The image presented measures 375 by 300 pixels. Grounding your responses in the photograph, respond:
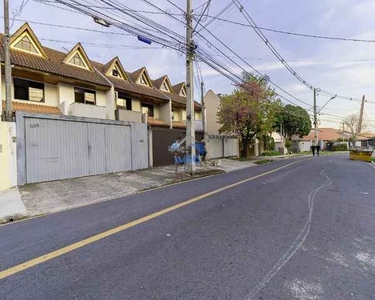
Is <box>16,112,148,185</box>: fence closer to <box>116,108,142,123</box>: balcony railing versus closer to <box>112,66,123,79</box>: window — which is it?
<box>116,108,142,123</box>: balcony railing

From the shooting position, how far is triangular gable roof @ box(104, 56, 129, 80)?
21125 millimetres

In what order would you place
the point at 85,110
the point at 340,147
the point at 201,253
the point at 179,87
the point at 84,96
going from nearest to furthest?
the point at 201,253 → the point at 85,110 → the point at 84,96 → the point at 179,87 → the point at 340,147

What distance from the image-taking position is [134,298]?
112 inches

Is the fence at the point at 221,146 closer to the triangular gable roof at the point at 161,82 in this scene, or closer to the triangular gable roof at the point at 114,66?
the triangular gable roof at the point at 161,82

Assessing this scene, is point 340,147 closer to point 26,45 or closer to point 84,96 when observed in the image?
point 84,96

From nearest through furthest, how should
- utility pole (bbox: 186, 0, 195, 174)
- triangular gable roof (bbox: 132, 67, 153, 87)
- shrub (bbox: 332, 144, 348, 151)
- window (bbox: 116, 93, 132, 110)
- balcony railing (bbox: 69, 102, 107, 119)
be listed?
utility pole (bbox: 186, 0, 195, 174)
balcony railing (bbox: 69, 102, 107, 119)
window (bbox: 116, 93, 132, 110)
triangular gable roof (bbox: 132, 67, 153, 87)
shrub (bbox: 332, 144, 348, 151)

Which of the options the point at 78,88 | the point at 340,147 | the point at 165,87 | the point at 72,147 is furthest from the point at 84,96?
the point at 340,147

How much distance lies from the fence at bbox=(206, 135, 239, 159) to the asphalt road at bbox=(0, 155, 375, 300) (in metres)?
18.3

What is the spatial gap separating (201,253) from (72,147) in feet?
33.3

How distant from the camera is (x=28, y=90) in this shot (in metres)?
15.7

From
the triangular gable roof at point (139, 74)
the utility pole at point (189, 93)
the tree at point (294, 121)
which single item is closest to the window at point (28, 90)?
the triangular gable roof at point (139, 74)

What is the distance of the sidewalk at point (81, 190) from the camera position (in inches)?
319

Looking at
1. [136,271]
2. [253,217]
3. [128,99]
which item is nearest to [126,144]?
[128,99]

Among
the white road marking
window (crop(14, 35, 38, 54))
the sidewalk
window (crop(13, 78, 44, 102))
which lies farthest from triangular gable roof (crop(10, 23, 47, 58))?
the white road marking
